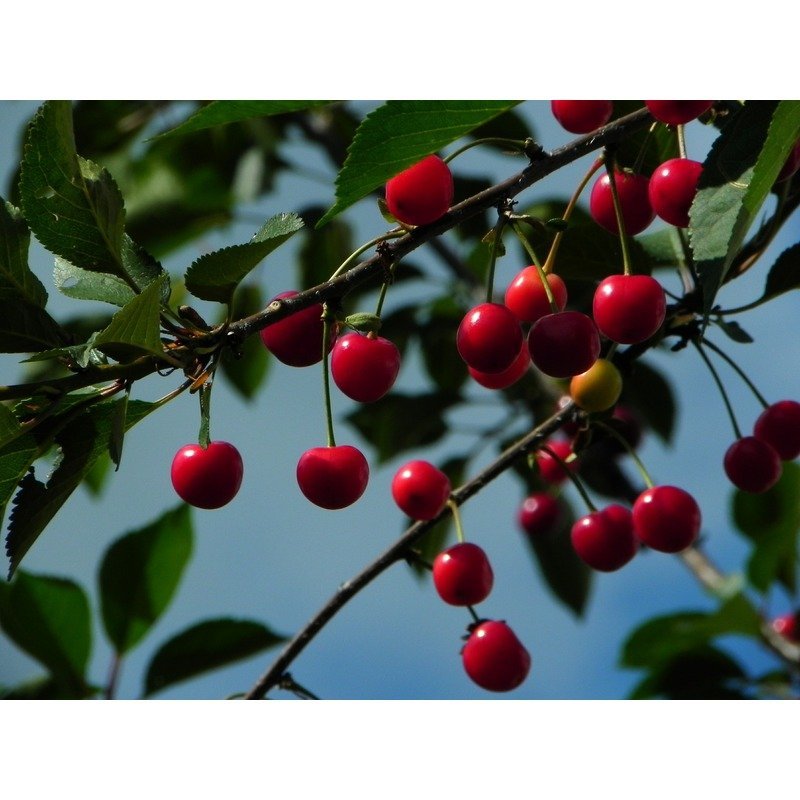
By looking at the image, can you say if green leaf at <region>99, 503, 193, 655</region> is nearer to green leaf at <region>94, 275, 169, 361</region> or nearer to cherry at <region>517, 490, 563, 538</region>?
cherry at <region>517, 490, 563, 538</region>

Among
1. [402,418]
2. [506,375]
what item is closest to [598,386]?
[506,375]

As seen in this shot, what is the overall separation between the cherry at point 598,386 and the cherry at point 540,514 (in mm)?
1021

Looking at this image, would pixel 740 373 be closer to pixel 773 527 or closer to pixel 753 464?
pixel 753 464

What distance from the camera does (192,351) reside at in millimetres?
1008

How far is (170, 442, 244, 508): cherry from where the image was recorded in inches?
42.8

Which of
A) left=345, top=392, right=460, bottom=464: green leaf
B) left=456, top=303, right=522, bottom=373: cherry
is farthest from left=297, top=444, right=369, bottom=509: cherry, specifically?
left=345, top=392, right=460, bottom=464: green leaf

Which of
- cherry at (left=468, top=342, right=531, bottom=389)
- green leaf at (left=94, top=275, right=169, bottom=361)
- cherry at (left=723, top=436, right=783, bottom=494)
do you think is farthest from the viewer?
cherry at (left=723, top=436, right=783, bottom=494)

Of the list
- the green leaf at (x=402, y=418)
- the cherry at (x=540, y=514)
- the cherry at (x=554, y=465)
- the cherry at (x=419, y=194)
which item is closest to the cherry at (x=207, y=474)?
the cherry at (x=419, y=194)

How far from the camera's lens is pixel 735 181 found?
1.07 metres

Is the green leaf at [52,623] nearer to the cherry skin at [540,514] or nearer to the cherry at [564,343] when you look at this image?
the cherry skin at [540,514]

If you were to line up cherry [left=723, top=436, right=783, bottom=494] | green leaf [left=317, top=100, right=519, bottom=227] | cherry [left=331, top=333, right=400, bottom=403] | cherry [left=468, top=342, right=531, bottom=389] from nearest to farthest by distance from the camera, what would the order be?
1. green leaf [left=317, top=100, right=519, bottom=227]
2. cherry [left=331, top=333, right=400, bottom=403]
3. cherry [left=468, top=342, right=531, bottom=389]
4. cherry [left=723, top=436, right=783, bottom=494]

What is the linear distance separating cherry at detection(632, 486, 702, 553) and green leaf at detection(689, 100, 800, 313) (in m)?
0.43
